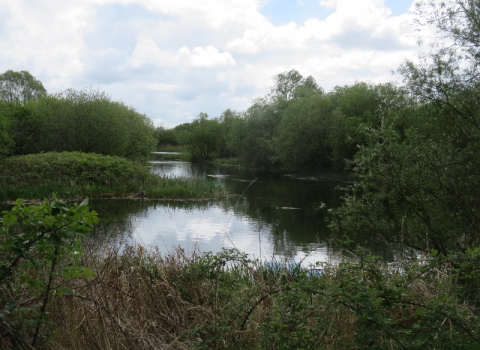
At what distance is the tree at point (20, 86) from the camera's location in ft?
242

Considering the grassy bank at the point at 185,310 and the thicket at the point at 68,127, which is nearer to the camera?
the grassy bank at the point at 185,310

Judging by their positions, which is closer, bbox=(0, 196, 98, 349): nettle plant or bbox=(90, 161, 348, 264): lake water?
bbox=(0, 196, 98, 349): nettle plant

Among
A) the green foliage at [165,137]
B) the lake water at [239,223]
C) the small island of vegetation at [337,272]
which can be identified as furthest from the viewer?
the green foliage at [165,137]

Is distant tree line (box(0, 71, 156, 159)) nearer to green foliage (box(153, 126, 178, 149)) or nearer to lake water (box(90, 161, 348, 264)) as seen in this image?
lake water (box(90, 161, 348, 264))

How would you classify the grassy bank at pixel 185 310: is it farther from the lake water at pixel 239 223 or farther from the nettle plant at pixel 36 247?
the lake water at pixel 239 223

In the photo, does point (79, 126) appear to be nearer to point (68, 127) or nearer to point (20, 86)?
point (68, 127)

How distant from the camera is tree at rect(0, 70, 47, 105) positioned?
242ft

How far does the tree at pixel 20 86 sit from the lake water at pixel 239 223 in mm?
56631

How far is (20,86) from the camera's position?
75.7m

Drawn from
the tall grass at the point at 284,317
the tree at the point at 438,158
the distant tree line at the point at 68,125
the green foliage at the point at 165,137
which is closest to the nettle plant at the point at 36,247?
the tall grass at the point at 284,317

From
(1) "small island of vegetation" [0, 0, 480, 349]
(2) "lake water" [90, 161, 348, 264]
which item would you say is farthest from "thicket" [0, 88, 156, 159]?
(1) "small island of vegetation" [0, 0, 480, 349]

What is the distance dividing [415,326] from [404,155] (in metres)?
5.75

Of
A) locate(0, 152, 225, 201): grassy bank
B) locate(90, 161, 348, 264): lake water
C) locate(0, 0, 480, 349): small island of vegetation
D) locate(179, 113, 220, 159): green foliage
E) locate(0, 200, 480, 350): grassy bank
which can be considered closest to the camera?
locate(0, 200, 480, 350): grassy bank

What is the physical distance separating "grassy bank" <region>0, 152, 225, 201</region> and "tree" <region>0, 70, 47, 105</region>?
168 ft
